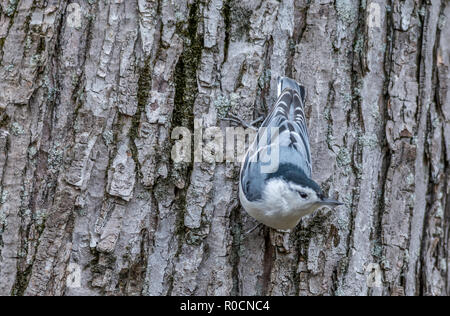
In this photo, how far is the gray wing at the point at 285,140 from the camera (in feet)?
8.96

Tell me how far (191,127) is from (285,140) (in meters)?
0.57

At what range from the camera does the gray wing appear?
273cm

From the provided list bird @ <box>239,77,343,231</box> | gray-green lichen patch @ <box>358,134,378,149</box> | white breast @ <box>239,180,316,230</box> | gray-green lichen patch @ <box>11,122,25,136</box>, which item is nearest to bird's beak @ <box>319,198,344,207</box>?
bird @ <box>239,77,343,231</box>

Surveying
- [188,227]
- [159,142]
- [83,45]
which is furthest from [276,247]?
[83,45]

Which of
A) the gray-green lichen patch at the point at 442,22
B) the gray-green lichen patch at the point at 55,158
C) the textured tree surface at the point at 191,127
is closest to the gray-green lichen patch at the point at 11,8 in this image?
the textured tree surface at the point at 191,127

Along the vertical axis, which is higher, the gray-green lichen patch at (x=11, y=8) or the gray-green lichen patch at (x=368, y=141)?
the gray-green lichen patch at (x=11, y=8)

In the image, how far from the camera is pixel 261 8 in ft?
8.91

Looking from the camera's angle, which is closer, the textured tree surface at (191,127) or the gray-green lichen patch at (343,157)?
the textured tree surface at (191,127)

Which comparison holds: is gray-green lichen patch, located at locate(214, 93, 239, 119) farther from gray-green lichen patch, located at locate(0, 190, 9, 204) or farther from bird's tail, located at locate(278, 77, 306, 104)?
gray-green lichen patch, located at locate(0, 190, 9, 204)

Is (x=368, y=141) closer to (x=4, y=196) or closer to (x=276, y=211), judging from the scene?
(x=276, y=211)

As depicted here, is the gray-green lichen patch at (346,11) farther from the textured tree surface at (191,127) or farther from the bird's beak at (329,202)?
the bird's beak at (329,202)

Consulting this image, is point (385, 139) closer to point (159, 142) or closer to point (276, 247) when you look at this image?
point (276, 247)

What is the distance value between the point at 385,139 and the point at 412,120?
0.64ft

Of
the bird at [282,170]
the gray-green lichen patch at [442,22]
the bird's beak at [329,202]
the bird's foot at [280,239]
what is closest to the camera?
the bird's beak at [329,202]
